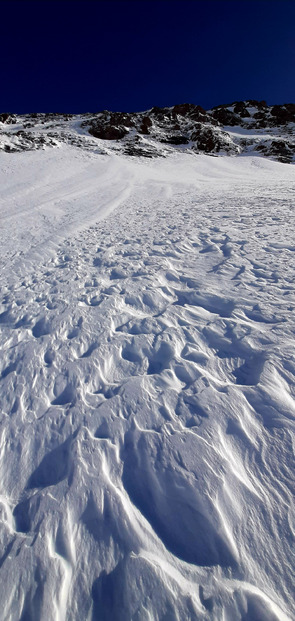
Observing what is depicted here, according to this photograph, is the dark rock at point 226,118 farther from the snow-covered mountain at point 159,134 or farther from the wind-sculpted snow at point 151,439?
the wind-sculpted snow at point 151,439

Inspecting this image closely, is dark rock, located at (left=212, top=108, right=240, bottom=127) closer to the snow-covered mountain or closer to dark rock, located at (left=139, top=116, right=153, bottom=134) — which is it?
the snow-covered mountain

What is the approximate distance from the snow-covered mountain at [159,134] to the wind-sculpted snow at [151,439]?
1172 inches

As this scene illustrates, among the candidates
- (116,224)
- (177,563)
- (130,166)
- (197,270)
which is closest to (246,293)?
(197,270)

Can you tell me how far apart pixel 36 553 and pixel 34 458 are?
2.57ft

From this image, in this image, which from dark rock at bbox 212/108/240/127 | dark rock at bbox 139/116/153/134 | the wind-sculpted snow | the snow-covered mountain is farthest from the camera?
dark rock at bbox 212/108/240/127

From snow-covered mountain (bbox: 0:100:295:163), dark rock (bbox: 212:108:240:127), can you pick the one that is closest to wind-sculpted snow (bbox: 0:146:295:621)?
snow-covered mountain (bbox: 0:100:295:163)

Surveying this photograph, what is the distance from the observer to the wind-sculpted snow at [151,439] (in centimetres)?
173

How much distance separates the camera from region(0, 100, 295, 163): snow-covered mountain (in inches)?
1206

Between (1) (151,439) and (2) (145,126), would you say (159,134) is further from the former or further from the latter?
(1) (151,439)

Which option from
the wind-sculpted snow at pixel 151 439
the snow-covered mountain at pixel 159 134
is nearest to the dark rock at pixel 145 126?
the snow-covered mountain at pixel 159 134

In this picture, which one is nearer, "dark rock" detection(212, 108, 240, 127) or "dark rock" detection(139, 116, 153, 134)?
"dark rock" detection(139, 116, 153, 134)

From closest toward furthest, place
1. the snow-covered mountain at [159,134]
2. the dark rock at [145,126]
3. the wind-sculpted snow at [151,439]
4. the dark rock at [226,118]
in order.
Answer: the wind-sculpted snow at [151,439] < the snow-covered mountain at [159,134] < the dark rock at [145,126] < the dark rock at [226,118]

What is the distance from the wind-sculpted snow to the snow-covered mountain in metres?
29.8

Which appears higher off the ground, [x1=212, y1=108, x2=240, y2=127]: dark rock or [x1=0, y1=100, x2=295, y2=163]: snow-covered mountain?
[x1=212, y1=108, x2=240, y2=127]: dark rock
